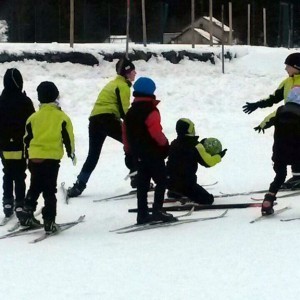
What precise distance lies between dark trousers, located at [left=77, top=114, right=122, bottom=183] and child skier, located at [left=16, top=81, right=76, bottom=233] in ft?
6.52

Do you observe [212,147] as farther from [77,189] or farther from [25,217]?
[25,217]

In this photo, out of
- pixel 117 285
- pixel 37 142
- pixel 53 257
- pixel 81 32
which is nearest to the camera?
pixel 117 285

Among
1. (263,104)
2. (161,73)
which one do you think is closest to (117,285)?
(263,104)

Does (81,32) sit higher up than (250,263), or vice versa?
(81,32)

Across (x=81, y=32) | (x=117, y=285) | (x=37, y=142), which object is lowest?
(x=117, y=285)

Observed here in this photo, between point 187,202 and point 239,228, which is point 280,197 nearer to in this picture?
point 187,202

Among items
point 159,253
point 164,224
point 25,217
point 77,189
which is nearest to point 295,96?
point 164,224

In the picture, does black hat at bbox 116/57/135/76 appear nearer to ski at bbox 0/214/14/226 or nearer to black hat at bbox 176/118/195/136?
black hat at bbox 176/118/195/136

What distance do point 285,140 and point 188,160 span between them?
3.96 ft

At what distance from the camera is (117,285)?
16.5 feet

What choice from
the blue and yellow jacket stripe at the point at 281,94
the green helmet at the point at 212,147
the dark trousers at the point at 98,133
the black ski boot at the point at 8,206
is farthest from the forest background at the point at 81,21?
the black ski boot at the point at 8,206

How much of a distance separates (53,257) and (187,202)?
2.58 metres

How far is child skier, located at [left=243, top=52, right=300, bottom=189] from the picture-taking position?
25.9ft

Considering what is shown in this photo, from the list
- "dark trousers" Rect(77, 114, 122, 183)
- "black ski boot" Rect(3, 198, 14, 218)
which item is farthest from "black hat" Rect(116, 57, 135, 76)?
"black ski boot" Rect(3, 198, 14, 218)
